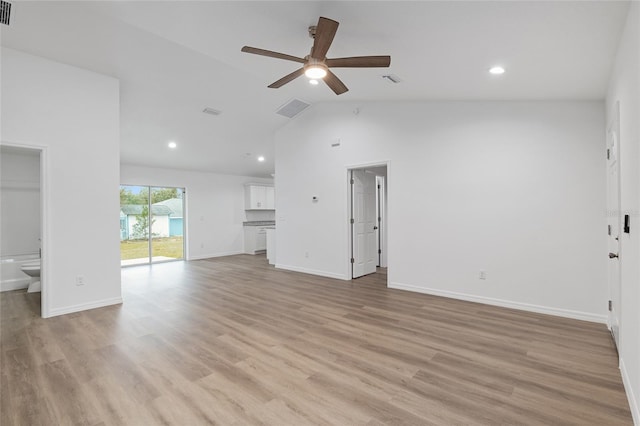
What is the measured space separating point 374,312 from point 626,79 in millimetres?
3200

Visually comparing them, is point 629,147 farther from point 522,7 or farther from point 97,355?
point 97,355

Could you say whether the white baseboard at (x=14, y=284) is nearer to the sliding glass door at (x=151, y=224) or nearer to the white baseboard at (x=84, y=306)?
the sliding glass door at (x=151, y=224)

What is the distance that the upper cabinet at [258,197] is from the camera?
9750 mm

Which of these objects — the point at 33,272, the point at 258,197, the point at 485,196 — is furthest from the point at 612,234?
the point at 258,197

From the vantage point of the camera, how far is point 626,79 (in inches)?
83.8

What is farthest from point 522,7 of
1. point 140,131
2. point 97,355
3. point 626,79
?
point 140,131

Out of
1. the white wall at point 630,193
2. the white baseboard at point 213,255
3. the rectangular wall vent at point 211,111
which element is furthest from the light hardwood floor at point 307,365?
the white baseboard at point 213,255

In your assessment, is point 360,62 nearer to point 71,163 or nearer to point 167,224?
point 71,163

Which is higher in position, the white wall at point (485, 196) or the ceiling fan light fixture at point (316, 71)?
the ceiling fan light fixture at point (316, 71)

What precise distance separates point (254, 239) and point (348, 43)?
748 cm

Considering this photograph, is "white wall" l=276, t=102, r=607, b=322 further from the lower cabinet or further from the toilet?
the toilet

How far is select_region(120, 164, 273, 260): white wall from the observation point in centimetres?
793

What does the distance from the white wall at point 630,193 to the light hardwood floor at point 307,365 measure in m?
0.26

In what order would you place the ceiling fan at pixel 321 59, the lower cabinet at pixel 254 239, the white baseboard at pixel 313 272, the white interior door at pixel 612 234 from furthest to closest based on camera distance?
the lower cabinet at pixel 254 239
the white baseboard at pixel 313 272
the white interior door at pixel 612 234
the ceiling fan at pixel 321 59
